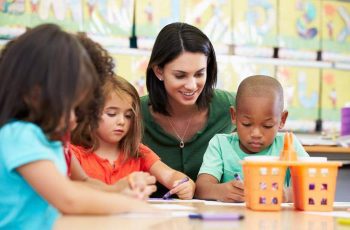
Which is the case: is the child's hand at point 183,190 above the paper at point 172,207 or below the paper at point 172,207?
below

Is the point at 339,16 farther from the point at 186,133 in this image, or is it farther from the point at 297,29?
the point at 186,133

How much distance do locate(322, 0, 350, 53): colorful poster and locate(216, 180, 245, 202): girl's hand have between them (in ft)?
7.31

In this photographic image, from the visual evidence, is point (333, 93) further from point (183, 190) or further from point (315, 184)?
point (315, 184)

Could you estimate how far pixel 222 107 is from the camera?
2402mm

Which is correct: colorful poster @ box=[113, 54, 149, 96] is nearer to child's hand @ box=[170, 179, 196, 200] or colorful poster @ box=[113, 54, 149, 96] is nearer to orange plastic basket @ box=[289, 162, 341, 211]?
child's hand @ box=[170, 179, 196, 200]

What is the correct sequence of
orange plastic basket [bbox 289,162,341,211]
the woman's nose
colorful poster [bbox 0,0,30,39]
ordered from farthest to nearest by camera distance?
colorful poster [bbox 0,0,30,39] → the woman's nose → orange plastic basket [bbox 289,162,341,211]

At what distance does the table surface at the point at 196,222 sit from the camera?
1175mm

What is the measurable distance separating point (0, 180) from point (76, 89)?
228mm

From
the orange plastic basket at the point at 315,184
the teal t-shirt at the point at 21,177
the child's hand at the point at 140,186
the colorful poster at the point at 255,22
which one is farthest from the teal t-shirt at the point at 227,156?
the colorful poster at the point at 255,22

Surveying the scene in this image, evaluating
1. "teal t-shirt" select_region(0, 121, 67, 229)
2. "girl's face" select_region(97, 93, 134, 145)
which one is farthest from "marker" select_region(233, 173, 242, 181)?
"teal t-shirt" select_region(0, 121, 67, 229)

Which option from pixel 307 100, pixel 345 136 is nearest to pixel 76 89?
pixel 345 136

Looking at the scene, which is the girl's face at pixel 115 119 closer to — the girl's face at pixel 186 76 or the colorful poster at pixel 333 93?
the girl's face at pixel 186 76

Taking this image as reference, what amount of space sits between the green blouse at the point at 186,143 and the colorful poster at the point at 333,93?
153cm

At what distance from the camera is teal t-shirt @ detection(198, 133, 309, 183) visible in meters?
1.94
